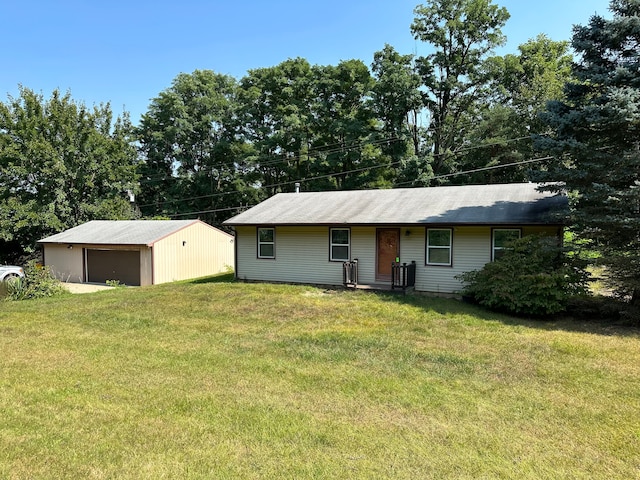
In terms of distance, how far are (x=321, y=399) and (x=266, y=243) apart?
10.6m

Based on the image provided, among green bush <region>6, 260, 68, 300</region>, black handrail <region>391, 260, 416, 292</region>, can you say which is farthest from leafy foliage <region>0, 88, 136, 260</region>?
black handrail <region>391, 260, 416, 292</region>

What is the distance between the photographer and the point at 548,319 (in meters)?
9.41

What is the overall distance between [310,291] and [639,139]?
918 cm

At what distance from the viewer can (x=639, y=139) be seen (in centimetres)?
896

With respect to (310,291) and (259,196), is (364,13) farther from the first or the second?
(259,196)

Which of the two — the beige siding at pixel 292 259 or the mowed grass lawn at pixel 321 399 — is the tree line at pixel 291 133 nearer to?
the beige siding at pixel 292 259

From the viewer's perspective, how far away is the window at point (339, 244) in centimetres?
1363

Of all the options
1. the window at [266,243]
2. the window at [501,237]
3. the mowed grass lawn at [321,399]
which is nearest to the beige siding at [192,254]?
the window at [266,243]

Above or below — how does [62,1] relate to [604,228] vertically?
above

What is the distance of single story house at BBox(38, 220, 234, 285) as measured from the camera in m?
17.8

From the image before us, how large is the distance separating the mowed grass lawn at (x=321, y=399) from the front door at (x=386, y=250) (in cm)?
441

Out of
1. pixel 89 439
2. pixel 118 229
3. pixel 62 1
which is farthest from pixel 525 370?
pixel 118 229

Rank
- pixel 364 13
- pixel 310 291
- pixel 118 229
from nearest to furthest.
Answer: pixel 310 291, pixel 364 13, pixel 118 229

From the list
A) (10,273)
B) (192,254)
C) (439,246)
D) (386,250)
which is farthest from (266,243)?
(10,273)
